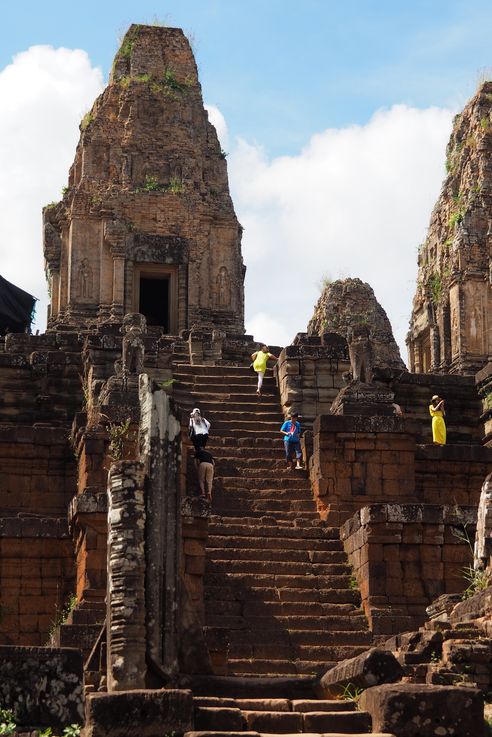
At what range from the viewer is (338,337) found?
87.9 feet

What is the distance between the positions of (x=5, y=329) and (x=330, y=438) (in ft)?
53.5

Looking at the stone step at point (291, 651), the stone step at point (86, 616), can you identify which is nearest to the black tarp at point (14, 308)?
the stone step at point (86, 616)

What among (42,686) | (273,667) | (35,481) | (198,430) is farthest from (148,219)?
(42,686)

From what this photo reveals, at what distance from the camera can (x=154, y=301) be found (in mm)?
38750

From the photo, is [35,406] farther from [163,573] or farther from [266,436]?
[163,573]

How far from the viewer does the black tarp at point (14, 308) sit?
122ft

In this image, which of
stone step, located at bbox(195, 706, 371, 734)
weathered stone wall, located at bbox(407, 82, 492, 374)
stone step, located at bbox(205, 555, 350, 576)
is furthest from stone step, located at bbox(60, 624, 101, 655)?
weathered stone wall, located at bbox(407, 82, 492, 374)

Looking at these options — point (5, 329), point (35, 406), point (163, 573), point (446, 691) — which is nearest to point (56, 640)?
point (163, 573)

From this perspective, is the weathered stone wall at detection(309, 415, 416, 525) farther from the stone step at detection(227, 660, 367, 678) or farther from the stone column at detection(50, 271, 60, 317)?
the stone column at detection(50, 271, 60, 317)

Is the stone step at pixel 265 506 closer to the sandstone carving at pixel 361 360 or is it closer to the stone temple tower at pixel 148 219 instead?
the sandstone carving at pixel 361 360

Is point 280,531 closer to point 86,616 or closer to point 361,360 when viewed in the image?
point 86,616

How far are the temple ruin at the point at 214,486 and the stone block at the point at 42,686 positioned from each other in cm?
2

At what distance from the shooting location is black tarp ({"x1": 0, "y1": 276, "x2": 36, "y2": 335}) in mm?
37188

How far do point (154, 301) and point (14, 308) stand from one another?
331cm
